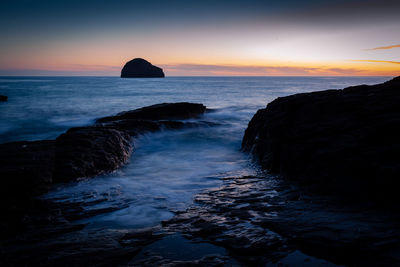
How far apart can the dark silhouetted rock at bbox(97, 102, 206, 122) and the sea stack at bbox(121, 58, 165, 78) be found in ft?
479

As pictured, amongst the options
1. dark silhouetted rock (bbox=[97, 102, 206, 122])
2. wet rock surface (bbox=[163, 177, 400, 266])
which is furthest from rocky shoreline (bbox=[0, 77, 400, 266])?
dark silhouetted rock (bbox=[97, 102, 206, 122])

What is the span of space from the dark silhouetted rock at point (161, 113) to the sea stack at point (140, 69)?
146072mm

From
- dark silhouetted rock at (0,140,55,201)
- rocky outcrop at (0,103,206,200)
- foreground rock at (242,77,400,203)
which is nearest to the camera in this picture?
foreground rock at (242,77,400,203)

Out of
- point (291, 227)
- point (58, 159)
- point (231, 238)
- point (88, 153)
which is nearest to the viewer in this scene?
point (231, 238)

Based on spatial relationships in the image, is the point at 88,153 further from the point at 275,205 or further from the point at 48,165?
the point at 275,205

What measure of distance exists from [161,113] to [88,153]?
8.17 m

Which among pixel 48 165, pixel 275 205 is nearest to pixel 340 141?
pixel 275 205

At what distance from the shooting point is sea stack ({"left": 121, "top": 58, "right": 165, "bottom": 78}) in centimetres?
15312

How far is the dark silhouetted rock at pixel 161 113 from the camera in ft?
44.1

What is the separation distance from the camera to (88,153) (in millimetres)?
6195

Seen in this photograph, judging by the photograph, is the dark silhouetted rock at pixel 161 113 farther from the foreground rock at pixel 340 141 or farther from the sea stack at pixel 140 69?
the sea stack at pixel 140 69

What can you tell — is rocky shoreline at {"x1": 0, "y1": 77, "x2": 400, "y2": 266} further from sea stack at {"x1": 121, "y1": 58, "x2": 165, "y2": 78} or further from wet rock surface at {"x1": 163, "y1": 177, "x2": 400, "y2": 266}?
sea stack at {"x1": 121, "y1": 58, "x2": 165, "y2": 78}

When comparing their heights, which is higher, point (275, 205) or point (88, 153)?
point (88, 153)

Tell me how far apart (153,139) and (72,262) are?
7647 millimetres
